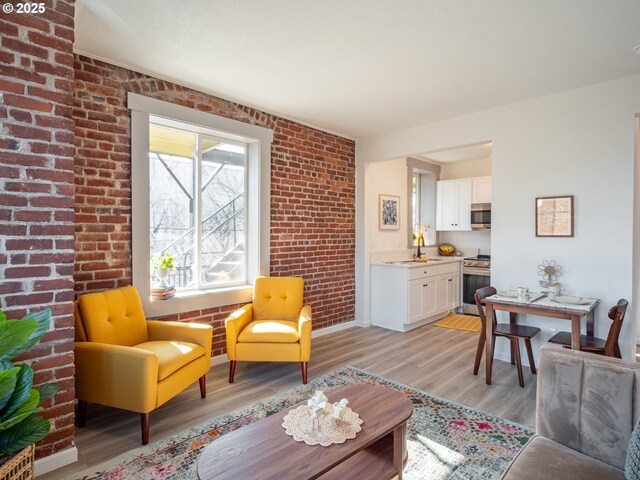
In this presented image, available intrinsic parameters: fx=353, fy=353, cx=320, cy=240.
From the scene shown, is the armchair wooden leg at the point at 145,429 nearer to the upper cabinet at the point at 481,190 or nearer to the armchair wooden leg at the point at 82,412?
Answer: the armchair wooden leg at the point at 82,412

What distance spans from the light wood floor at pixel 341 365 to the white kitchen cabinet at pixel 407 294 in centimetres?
30

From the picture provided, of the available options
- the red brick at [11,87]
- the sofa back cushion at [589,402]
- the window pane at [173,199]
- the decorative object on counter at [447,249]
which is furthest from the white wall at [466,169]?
the red brick at [11,87]

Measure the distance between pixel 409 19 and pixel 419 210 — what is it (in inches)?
197

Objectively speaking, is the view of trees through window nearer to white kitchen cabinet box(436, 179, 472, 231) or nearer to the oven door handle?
the oven door handle

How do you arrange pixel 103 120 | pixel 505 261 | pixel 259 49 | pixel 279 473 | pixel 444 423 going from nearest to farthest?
pixel 279 473, pixel 444 423, pixel 259 49, pixel 103 120, pixel 505 261

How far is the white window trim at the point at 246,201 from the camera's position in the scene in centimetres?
304

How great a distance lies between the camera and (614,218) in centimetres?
314

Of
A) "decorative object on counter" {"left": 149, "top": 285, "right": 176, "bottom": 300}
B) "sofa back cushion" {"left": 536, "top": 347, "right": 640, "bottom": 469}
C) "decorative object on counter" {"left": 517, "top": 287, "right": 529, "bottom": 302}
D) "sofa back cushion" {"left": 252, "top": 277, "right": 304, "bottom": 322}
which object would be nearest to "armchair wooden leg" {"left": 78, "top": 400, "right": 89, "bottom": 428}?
"decorative object on counter" {"left": 149, "top": 285, "right": 176, "bottom": 300}

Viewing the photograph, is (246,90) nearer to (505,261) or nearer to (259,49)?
(259,49)

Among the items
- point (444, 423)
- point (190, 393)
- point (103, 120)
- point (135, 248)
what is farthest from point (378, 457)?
point (103, 120)

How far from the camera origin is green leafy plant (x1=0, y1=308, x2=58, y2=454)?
4.82ft

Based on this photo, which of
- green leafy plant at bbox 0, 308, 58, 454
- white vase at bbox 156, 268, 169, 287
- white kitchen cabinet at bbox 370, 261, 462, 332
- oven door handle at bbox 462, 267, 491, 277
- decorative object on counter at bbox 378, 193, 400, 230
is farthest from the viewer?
oven door handle at bbox 462, 267, 491, 277

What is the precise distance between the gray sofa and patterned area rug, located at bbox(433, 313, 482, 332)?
3.48 m

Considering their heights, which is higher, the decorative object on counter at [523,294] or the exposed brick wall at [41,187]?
the exposed brick wall at [41,187]
